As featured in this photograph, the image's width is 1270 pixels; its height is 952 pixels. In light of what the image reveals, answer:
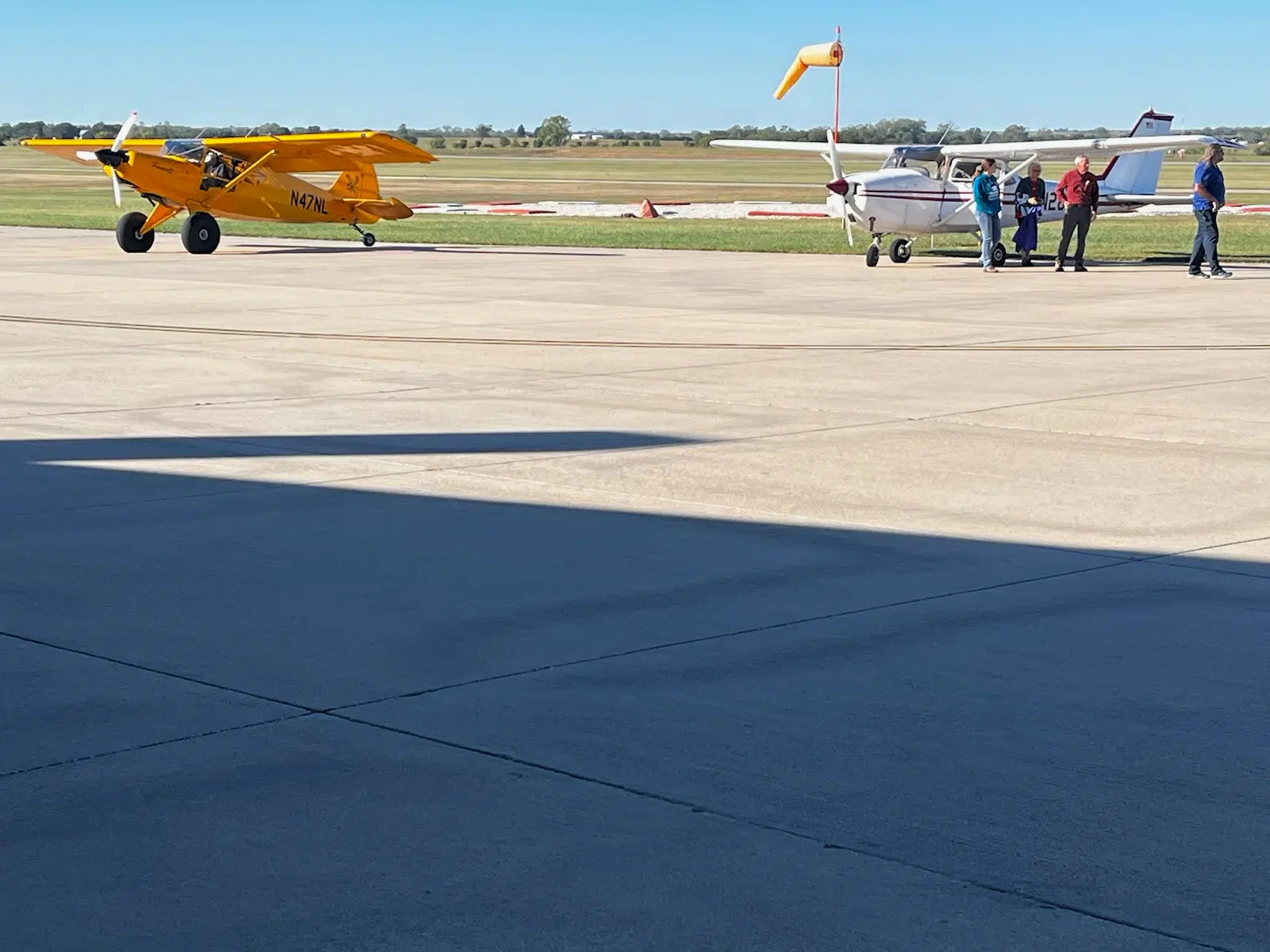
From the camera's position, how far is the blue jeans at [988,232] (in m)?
26.6

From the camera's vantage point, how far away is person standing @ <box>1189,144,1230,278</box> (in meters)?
23.2

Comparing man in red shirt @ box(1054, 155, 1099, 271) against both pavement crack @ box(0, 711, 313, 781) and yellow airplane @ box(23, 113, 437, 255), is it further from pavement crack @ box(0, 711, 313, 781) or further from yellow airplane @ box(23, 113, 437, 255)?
pavement crack @ box(0, 711, 313, 781)

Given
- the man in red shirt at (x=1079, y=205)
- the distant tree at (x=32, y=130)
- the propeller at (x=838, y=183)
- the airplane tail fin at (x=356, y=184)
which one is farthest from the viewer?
the distant tree at (x=32, y=130)

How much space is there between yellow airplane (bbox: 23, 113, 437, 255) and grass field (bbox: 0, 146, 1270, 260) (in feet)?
6.59

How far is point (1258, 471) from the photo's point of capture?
9.04 metres

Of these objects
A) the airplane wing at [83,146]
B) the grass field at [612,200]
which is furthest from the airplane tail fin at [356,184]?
the airplane wing at [83,146]

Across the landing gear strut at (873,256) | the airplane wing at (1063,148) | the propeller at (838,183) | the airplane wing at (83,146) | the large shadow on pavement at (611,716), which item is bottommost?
the large shadow on pavement at (611,716)

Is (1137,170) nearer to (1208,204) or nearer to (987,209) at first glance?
(987,209)

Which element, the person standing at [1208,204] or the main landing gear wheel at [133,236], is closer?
the person standing at [1208,204]

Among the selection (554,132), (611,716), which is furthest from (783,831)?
(554,132)

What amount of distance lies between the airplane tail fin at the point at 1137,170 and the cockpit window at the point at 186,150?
16.8 metres

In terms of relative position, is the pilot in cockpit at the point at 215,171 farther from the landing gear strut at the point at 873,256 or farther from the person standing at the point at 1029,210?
the person standing at the point at 1029,210

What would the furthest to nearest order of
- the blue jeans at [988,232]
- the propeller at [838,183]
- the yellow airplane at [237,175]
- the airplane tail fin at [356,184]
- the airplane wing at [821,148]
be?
the airplane tail fin at [356,184] → the airplane wing at [821,148] → the yellow airplane at [237,175] → the propeller at [838,183] → the blue jeans at [988,232]

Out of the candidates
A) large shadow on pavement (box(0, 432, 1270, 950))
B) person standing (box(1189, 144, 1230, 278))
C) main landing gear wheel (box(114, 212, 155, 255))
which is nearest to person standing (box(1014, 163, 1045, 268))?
person standing (box(1189, 144, 1230, 278))
